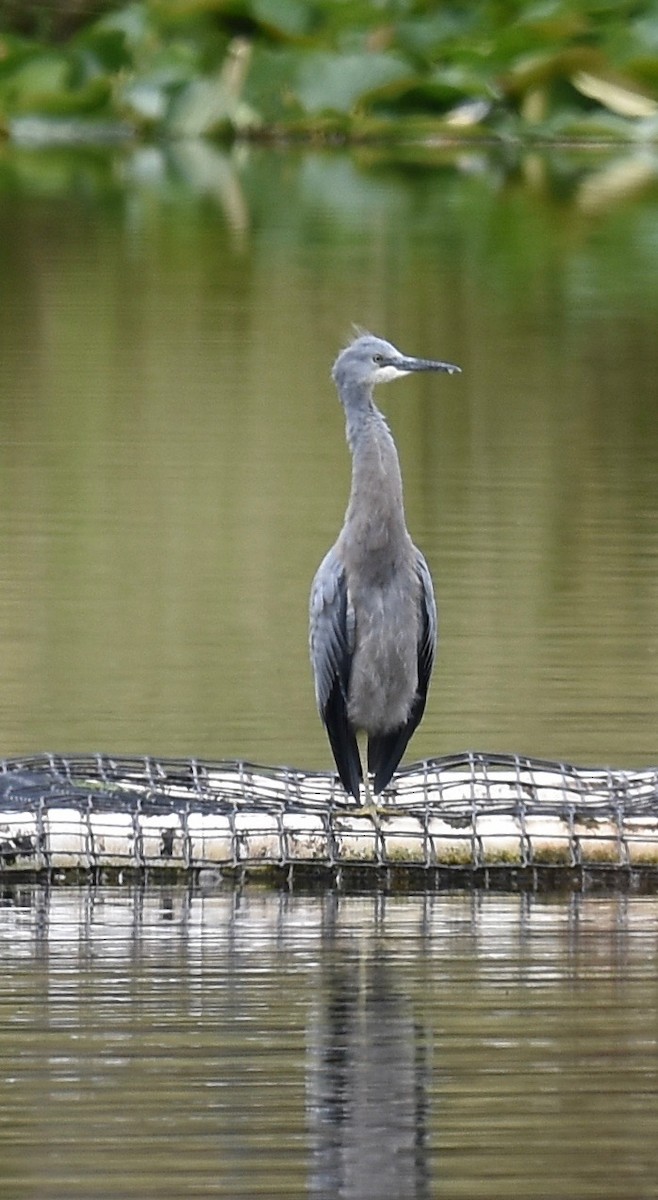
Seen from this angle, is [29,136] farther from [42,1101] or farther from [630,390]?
[42,1101]

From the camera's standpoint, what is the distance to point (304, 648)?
28.9ft

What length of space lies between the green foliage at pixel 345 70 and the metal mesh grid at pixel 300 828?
61.1 ft

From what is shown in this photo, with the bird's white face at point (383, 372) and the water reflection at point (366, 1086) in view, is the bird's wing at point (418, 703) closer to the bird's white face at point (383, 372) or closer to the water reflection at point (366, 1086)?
the bird's white face at point (383, 372)

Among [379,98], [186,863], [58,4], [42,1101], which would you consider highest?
[58,4]

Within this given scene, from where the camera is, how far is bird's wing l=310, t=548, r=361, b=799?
6.46 m

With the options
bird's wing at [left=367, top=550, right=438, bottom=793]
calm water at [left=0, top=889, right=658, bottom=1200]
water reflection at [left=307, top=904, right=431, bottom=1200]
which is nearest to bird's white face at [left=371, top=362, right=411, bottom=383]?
bird's wing at [left=367, top=550, right=438, bottom=793]

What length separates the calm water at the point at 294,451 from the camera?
809 cm

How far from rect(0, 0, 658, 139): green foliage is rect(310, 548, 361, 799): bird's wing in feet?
60.9

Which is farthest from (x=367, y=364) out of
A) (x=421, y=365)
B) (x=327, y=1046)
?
(x=327, y=1046)

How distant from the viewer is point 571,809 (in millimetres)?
6418

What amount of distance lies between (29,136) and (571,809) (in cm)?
2262

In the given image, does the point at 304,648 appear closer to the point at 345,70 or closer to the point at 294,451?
the point at 294,451

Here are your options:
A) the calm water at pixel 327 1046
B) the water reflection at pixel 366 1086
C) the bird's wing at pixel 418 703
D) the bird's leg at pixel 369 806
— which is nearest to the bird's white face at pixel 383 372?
the bird's wing at pixel 418 703

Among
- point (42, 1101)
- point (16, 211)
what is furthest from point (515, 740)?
point (16, 211)
